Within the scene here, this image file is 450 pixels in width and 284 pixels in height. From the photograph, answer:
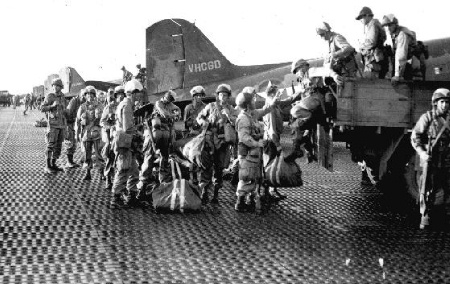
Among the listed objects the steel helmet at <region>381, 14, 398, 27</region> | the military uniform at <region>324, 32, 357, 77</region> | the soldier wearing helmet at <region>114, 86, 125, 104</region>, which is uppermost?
the steel helmet at <region>381, 14, 398, 27</region>

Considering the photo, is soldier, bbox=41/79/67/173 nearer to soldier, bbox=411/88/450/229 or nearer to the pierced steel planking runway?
the pierced steel planking runway

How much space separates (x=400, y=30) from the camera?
9.66 meters

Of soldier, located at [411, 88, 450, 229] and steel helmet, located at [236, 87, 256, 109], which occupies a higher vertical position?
steel helmet, located at [236, 87, 256, 109]

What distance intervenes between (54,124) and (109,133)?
2365 mm

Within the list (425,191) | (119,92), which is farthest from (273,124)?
(119,92)

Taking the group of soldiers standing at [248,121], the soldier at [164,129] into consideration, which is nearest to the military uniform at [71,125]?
the group of soldiers standing at [248,121]

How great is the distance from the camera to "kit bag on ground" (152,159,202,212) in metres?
8.78

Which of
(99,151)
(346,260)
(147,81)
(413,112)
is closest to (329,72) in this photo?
(413,112)

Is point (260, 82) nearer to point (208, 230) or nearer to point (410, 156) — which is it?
point (410, 156)

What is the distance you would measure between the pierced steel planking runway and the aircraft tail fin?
32.8ft

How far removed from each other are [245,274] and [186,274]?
22.0 inches

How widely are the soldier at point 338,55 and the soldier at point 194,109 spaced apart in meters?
2.29

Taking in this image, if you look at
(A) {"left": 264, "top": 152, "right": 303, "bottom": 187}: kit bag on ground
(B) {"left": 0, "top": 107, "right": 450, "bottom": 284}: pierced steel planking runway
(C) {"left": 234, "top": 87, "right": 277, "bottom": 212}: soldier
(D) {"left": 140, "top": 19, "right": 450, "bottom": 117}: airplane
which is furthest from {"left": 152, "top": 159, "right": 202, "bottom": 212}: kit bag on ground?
(D) {"left": 140, "top": 19, "right": 450, "bottom": 117}: airplane

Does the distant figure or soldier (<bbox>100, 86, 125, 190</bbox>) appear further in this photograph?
the distant figure
